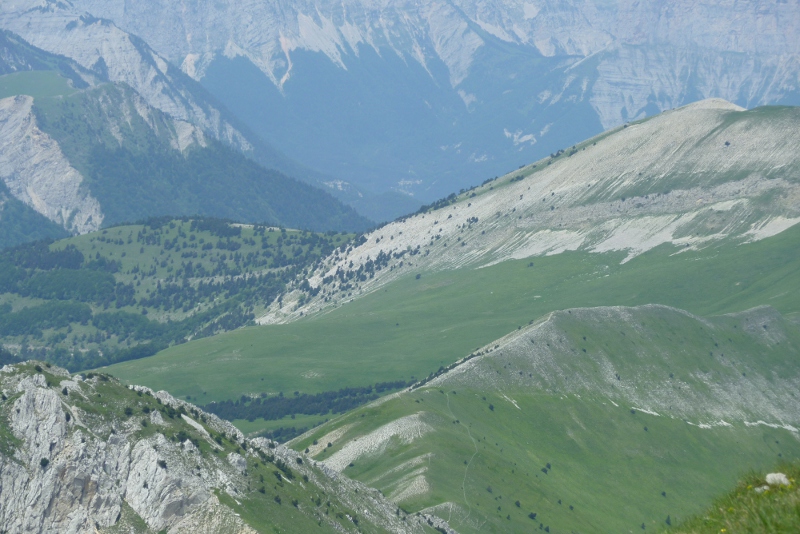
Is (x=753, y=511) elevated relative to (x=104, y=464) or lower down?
elevated

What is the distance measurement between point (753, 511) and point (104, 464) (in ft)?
253

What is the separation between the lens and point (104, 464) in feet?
355

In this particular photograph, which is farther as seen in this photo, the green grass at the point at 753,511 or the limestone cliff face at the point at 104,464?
the limestone cliff face at the point at 104,464

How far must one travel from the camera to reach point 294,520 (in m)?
117

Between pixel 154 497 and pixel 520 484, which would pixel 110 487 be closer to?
pixel 154 497

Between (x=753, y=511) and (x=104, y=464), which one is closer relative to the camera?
(x=753, y=511)

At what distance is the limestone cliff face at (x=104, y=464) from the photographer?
104312 mm

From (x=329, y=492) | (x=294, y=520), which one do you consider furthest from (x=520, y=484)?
(x=294, y=520)

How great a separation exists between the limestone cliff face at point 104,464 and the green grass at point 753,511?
67.5m

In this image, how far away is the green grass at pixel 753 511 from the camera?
3878 cm

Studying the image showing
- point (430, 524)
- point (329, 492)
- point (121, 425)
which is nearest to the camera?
point (121, 425)

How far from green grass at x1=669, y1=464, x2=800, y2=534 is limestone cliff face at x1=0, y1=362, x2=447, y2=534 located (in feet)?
222

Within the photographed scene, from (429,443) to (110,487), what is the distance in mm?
88465

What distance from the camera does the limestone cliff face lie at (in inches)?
4107
